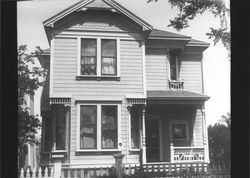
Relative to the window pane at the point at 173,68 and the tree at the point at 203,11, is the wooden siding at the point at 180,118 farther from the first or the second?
the tree at the point at 203,11

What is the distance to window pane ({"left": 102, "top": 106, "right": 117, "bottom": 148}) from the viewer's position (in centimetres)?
409

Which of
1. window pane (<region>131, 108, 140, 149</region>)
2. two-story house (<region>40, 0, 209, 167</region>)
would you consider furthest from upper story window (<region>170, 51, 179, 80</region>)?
window pane (<region>131, 108, 140, 149</region>)

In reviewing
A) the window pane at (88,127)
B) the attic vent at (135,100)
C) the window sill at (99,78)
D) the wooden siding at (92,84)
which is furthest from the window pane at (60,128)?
the attic vent at (135,100)

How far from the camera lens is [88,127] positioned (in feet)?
13.6

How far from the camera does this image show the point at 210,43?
3.65 meters

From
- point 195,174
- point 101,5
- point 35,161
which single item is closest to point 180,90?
point 195,174

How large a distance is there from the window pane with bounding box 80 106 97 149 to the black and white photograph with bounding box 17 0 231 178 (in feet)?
0.04

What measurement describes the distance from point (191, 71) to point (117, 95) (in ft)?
3.19

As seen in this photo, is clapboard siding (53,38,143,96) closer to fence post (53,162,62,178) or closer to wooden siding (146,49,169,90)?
wooden siding (146,49,169,90)

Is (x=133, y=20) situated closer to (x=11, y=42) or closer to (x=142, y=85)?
(x=142, y=85)

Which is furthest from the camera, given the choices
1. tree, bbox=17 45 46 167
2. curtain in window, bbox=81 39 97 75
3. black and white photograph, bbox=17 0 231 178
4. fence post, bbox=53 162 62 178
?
curtain in window, bbox=81 39 97 75

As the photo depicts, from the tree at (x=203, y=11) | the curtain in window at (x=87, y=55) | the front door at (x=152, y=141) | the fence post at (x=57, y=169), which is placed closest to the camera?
the tree at (x=203, y=11)

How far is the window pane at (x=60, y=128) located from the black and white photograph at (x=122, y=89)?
13mm

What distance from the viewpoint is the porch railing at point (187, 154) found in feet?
12.6
